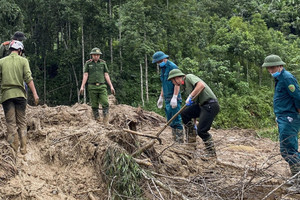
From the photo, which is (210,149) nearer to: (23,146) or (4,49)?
(23,146)

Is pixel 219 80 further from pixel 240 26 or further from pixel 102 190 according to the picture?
pixel 102 190

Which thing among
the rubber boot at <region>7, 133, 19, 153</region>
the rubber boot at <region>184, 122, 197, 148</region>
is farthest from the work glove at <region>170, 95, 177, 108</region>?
the rubber boot at <region>7, 133, 19, 153</region>

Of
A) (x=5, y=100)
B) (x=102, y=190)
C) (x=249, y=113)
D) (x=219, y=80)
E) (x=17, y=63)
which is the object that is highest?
(x=17, y=63)

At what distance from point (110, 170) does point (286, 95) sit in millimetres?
2644

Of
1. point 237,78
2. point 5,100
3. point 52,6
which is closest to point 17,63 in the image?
point 5,100

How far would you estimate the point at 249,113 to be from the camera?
1755cm

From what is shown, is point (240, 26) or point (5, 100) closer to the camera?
point (5, 100)

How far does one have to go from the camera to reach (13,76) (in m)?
4.85

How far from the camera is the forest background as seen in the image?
1805cm

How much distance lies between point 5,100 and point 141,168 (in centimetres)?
203

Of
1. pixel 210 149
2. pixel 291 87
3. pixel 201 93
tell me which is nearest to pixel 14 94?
pixel 201 93

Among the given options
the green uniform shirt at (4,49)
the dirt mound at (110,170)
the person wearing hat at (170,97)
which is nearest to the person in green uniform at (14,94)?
the dirt mound at (110,170)

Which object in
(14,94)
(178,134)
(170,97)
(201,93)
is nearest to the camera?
(14,94)

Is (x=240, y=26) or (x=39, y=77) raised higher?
(x=240, y=26)
